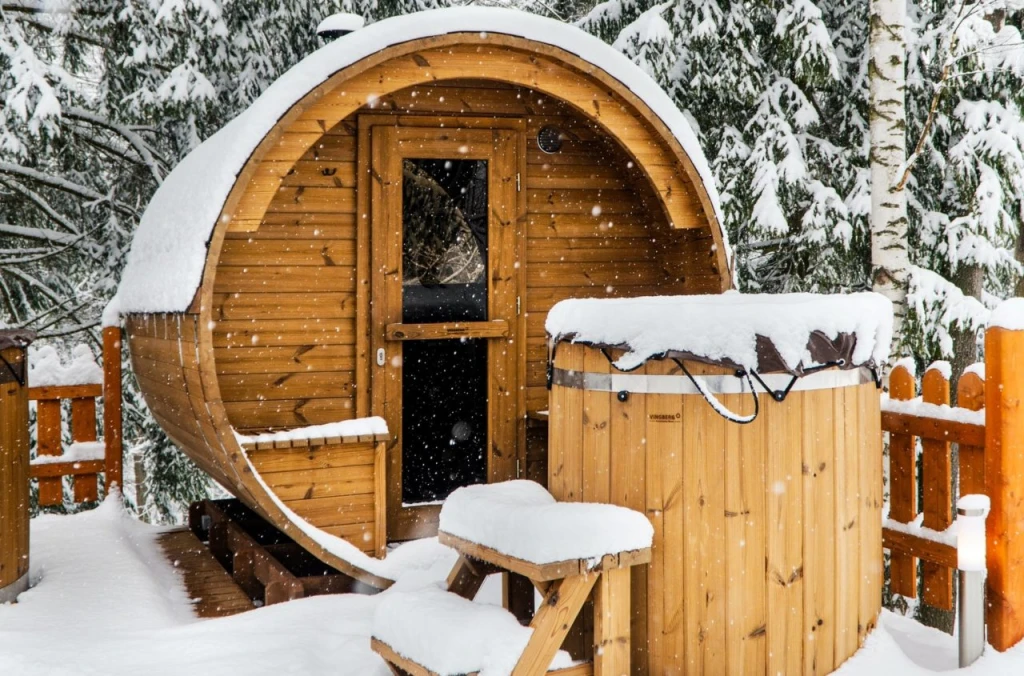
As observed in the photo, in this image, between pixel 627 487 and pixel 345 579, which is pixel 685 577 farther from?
pixel 345 579

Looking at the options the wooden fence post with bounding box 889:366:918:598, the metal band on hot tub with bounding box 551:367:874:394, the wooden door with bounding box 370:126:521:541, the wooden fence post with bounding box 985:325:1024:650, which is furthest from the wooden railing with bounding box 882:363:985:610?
the wooden door with bounding box 370:126:521:541

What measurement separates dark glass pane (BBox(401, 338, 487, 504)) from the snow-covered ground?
1012 millimetres

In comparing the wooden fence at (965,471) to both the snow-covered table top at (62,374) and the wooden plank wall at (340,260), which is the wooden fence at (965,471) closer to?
the wooden plank wall at (340,260)

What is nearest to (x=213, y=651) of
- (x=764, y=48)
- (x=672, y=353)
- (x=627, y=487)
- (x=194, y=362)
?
(x=194, y=362)

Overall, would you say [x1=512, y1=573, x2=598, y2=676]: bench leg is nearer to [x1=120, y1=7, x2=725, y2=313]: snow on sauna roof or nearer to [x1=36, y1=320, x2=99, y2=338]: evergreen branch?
[x1=120, y1=7, x2=725, y2=313]: snow on sauna roof

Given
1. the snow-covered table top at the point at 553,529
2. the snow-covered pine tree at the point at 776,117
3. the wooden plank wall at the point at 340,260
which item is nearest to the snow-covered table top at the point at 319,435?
the wooden plank wall at the point at 340,260

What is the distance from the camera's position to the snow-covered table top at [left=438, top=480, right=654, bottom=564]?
3.41m

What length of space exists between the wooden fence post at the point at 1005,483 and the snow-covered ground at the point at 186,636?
0.15 metres

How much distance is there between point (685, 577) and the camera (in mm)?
3584

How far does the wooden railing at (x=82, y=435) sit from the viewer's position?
7352mm

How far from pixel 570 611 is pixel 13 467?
339 cm

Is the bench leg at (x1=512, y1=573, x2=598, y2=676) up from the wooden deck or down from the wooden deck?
up

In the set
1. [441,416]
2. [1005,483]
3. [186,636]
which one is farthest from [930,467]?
[186,636]

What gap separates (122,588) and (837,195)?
707 cm
